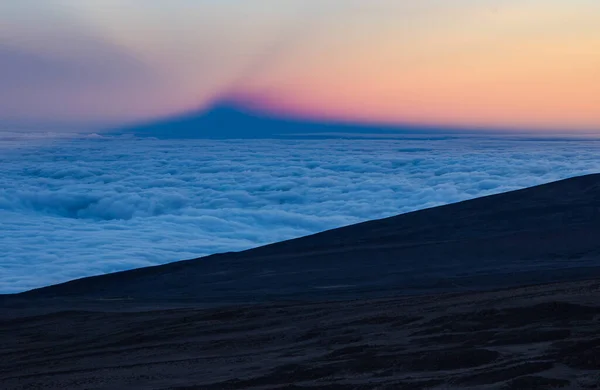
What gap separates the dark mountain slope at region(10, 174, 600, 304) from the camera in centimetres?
1391

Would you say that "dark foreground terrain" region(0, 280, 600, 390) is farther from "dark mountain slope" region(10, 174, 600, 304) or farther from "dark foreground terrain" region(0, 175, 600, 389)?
"dark mountain slope" region(10, 174, 600, 304)

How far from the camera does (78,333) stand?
10945 mm

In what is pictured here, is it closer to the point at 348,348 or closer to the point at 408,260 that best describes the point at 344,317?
the point at 348,348

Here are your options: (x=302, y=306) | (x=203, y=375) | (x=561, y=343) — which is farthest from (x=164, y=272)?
(x=561, y=343)

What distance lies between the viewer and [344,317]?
873 centimetres

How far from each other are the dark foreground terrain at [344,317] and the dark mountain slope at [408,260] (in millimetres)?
54

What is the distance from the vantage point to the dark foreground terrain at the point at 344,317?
5863 millimetres

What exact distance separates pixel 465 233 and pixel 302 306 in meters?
10.1

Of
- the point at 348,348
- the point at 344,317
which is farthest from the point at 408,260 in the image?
the point at 348,348

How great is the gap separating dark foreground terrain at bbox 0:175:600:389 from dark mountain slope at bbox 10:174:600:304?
0.18ft

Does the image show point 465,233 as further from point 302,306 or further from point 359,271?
point 302,306

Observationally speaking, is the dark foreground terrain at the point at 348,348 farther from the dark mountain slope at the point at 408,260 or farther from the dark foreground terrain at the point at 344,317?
the dark mountain slope at the point at 408,260

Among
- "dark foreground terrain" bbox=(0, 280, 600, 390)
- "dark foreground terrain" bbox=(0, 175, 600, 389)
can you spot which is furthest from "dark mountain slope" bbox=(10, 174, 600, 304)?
"dark foreground terrain" bbox=(0, 280, 600, 390)

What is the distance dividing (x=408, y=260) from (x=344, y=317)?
8.40 m
